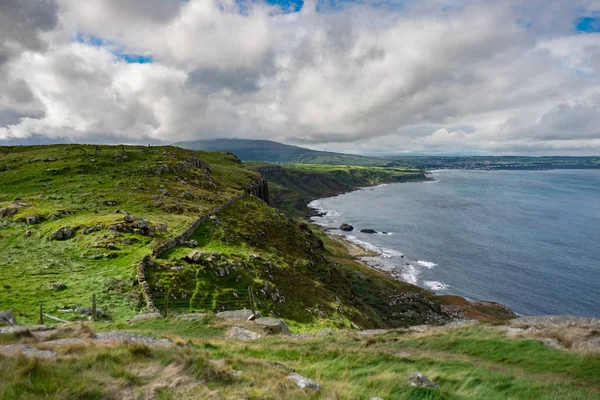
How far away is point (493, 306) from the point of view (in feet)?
240

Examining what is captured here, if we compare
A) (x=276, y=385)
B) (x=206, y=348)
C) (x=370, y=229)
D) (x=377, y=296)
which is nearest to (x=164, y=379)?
(x=276, y=385)

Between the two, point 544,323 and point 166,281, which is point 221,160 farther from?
point 544,323

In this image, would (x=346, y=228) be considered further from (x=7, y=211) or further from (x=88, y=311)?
(x=88, y=311)

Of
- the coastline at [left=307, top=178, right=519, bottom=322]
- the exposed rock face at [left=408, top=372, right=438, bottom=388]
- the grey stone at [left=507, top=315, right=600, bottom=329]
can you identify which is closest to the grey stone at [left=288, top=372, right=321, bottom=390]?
the exposed rock face at [left=408, top=372, right=438, bottom=388]

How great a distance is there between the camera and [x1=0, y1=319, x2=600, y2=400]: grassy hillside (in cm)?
957

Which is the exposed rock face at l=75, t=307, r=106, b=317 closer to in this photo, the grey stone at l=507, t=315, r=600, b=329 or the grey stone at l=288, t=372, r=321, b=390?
the grey stone at l=288, t=372, r=321, b=390

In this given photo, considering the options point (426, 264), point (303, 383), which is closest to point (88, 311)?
point (303, 383)

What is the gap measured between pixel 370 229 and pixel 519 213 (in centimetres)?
8273

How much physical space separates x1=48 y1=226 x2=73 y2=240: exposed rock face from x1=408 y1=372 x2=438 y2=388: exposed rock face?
38.9 m

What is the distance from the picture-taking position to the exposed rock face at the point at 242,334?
820 inches

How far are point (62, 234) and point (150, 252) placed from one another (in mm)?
11505

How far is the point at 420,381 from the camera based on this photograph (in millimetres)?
12469

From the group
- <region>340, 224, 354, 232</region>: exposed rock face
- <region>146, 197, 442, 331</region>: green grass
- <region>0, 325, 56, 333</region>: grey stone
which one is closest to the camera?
<region>0, 325, 56, 333</region>: grey stone

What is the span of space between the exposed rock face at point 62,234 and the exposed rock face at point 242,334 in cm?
2649
